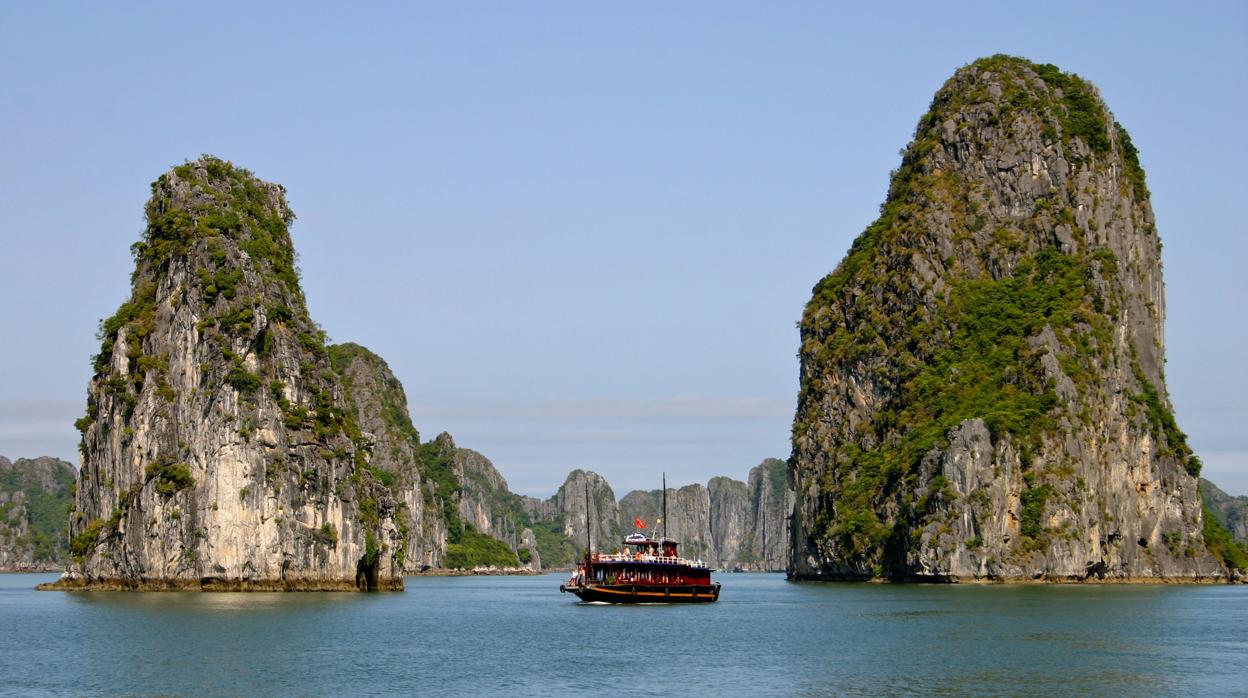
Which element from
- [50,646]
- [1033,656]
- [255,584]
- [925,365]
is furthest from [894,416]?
[50,646]

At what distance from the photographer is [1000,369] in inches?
5561

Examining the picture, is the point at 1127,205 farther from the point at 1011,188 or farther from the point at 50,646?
the point at 50,646

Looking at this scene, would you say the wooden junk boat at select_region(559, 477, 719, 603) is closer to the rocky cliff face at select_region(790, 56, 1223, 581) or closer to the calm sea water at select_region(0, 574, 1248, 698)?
the calm sea water at select_region(0, 574, 1248, 698)

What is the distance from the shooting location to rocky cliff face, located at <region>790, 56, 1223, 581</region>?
433ft

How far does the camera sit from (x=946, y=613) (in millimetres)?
87375

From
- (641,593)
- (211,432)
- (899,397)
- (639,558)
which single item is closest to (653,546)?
(639,558)

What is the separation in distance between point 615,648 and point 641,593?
3492 cm

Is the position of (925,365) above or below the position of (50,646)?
above

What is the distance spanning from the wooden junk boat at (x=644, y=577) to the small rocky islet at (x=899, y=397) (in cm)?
1585

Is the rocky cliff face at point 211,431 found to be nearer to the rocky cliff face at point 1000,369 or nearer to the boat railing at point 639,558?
the boat railing at point 639,558

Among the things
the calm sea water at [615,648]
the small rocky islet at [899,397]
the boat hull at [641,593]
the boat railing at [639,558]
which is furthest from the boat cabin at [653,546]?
the small rocky islet at [899,397]

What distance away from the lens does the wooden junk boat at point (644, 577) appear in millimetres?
102375

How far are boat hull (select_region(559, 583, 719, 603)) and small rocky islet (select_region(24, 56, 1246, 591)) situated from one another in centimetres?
1593

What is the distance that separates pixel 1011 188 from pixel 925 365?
21.4 metres
